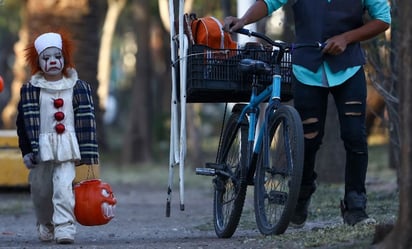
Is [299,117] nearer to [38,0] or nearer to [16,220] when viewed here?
[16,220]

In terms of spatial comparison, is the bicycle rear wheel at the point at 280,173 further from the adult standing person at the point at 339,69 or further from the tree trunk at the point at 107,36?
the tree trunk at the point at 107,36

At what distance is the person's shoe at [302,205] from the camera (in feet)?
27.0

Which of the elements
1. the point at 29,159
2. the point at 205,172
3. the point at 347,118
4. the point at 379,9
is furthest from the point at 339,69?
the point at 29,159

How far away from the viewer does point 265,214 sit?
782 cm

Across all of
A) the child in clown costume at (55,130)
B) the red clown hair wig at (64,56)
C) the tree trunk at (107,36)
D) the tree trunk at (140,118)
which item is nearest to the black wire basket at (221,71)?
the child in clown costume at (55,130)

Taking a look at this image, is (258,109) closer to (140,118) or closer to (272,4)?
(272,4)

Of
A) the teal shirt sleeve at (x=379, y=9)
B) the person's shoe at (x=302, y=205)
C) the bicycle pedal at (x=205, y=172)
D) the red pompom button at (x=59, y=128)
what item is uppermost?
the teal shirt sleeve at (x=379, y=9)

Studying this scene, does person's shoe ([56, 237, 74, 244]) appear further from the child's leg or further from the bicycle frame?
the bicycle frame

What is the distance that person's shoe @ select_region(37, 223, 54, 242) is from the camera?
28.3 feet

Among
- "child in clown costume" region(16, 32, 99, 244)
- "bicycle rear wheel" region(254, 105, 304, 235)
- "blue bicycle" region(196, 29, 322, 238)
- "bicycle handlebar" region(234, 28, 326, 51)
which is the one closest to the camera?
"bicycle rear wheel" region(254, 105, 304, 235)

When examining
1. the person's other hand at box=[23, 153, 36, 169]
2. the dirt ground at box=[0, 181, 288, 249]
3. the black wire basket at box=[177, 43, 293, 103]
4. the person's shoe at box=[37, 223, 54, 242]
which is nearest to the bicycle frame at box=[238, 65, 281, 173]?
the black wire basket at box=[177, 43, 293, 103]

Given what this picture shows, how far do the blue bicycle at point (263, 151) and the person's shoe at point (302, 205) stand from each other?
41 cm

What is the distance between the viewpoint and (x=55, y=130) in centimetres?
832

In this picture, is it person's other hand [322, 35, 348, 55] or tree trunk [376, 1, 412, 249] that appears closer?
tree trunk [376, 1, 412, 249]
